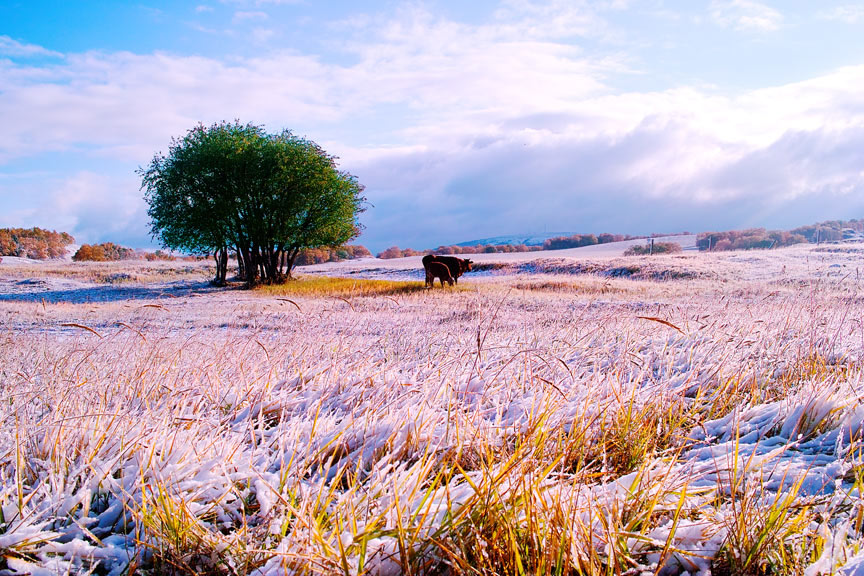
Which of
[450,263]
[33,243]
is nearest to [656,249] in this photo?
[450,263]

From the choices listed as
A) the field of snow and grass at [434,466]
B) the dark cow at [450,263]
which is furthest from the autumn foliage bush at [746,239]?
the field of snow and grass at [434,466]

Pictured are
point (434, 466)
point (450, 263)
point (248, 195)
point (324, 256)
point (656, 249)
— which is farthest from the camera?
point (324, 256)

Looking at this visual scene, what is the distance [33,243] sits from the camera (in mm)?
73312

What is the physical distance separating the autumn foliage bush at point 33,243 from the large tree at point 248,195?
5734 cm

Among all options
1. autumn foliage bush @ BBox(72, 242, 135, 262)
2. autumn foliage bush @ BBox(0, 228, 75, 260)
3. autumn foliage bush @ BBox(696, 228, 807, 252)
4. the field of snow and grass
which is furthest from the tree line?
autumn foliage bush @ BBox(0, 228, 75, 260)

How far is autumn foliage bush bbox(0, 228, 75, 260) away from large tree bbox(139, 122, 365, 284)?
57.3 m

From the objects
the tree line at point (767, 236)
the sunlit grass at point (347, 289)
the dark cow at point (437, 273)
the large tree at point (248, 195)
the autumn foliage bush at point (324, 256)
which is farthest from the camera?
the autumn foliage bush at point (324, 256)

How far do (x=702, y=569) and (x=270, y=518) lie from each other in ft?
5.74

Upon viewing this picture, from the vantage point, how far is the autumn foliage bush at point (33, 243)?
68312 millimetres

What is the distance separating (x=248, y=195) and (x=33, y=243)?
68345 millimetres

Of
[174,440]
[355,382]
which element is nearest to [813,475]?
[355,382]

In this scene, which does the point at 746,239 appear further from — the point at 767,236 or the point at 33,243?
the point at 33,243

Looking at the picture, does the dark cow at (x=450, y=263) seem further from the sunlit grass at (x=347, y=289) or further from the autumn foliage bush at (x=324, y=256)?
the autumn foliage bush at (x=324, y=256)

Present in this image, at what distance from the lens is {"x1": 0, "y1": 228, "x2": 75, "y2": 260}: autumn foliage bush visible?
68.3 metres
